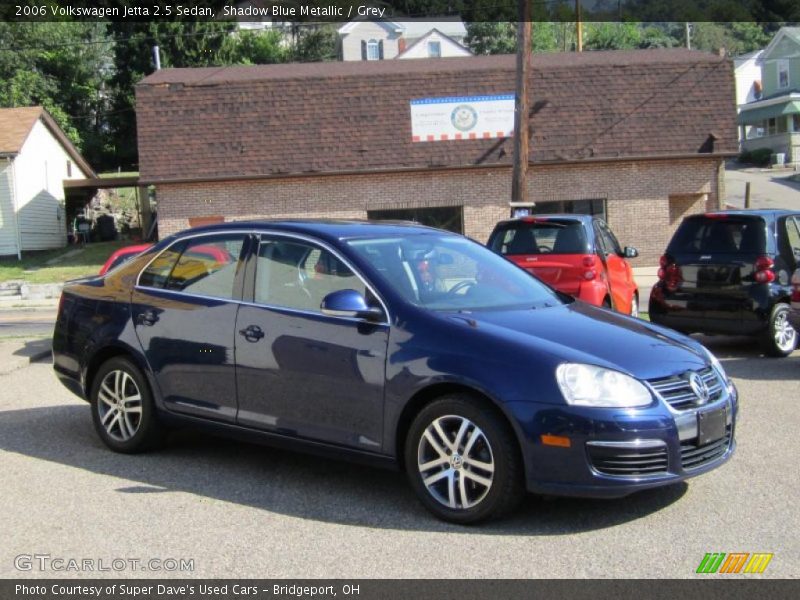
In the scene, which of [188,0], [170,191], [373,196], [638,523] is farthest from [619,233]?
[188,0]

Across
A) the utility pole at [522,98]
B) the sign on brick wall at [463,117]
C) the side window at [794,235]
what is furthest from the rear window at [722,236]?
the sign on brick wall at [463,117]

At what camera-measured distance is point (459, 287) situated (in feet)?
19.8

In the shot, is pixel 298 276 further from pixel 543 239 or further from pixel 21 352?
pixel 21 352

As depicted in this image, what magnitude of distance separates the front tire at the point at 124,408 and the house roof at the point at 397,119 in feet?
75.4

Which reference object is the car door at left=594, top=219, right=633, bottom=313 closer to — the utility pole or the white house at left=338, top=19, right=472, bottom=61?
the utility pole

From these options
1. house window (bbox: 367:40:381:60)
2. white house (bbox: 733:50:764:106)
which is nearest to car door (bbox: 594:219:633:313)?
house window (bbox: 367:40:381:60)

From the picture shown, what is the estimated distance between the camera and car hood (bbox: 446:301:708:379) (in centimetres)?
511

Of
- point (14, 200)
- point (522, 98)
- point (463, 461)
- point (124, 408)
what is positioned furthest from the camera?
point (14, 200)

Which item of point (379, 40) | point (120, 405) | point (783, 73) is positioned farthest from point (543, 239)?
point (379, 40)

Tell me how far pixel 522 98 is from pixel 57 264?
20.4m

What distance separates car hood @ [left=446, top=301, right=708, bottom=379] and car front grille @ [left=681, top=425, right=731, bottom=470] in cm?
42

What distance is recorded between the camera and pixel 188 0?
52500mm

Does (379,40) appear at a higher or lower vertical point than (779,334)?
higher

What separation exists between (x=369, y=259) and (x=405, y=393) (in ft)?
3.23
